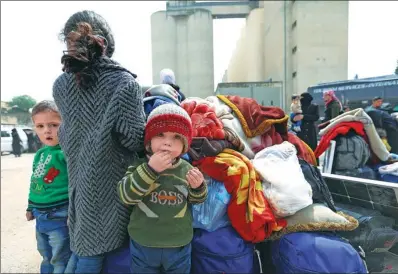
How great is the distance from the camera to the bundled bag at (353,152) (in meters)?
2.69

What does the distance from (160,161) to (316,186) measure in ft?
3.19

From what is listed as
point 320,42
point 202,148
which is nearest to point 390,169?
point 202,148

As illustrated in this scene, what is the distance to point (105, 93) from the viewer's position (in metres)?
1.45

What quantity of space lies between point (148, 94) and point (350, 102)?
18.7ft

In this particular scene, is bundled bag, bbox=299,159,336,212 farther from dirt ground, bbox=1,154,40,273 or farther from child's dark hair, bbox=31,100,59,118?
dirt ground, bbox=1,154,40,273

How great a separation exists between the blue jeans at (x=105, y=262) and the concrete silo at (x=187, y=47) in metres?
17.1

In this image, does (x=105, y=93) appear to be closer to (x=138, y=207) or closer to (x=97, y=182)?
(x=97, y=182)

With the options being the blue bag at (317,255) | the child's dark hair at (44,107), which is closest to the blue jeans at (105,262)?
the blue bag at (317,255)

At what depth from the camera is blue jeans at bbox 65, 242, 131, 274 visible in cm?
151

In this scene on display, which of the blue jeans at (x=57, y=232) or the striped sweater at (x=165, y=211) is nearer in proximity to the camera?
the striped sweater at (x=165, y=211)

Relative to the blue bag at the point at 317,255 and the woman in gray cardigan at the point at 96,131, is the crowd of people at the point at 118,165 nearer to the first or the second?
the woman in gray cardigan at the point at 96,131

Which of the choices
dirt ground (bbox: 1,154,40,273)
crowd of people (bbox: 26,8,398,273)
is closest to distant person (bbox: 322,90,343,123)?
crowd of people (bbox: 26,8,398,273)

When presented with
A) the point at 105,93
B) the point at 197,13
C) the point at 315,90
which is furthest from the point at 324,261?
the point at 197,13

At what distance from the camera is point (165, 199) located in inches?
54.9
